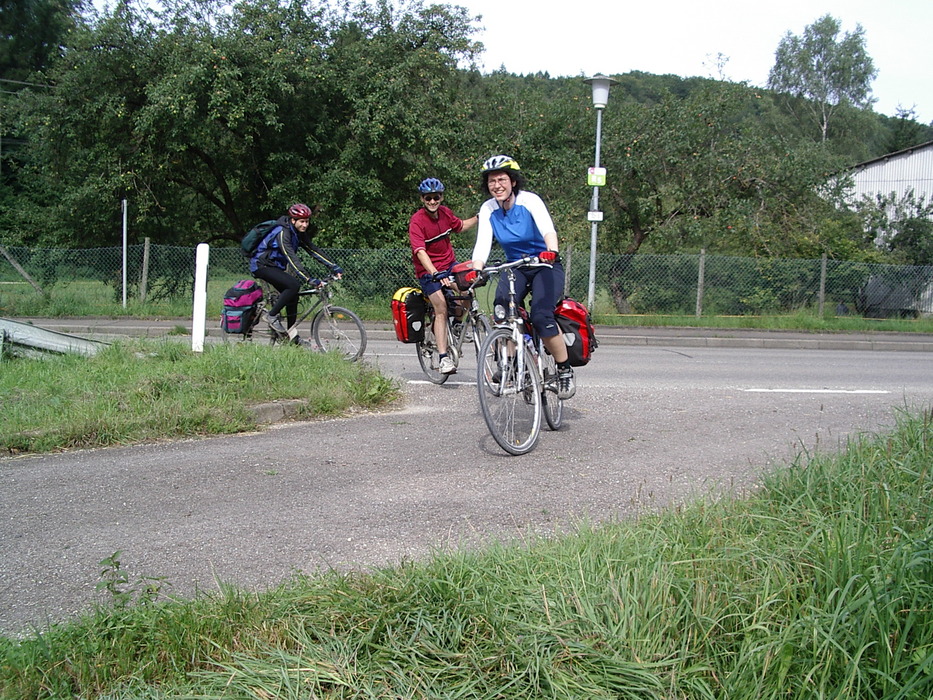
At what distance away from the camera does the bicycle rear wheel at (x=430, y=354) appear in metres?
8.52

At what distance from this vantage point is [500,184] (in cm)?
609

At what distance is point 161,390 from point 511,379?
9.60 feet

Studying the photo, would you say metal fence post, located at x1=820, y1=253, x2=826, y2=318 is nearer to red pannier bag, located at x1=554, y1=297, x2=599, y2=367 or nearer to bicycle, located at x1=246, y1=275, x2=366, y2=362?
bicycle, located at x1=246, y1=275, x2=366, y2=362

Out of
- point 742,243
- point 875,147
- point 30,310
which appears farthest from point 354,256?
point 875,147

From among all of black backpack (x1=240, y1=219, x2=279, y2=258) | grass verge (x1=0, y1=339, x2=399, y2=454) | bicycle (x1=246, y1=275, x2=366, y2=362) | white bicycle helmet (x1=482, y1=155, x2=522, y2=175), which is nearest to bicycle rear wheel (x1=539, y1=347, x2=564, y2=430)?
white bicycle helmet (x1=482, y1=155, x2=522, y2=175)

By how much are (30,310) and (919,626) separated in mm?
20963

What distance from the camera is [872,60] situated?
54562 mm

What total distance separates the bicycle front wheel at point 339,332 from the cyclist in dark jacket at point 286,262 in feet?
0.99

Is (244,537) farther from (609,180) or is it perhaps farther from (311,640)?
(609,180)

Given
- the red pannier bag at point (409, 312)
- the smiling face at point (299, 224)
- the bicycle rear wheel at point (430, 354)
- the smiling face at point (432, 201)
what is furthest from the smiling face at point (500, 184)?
the smiling face at point (299, 224)

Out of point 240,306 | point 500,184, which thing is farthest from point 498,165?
point 240,306

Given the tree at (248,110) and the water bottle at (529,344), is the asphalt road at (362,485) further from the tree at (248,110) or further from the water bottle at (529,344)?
the tree at (248,110)

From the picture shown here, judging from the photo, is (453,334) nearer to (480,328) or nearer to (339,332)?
(480,328)

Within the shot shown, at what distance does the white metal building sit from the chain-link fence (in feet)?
51.1
